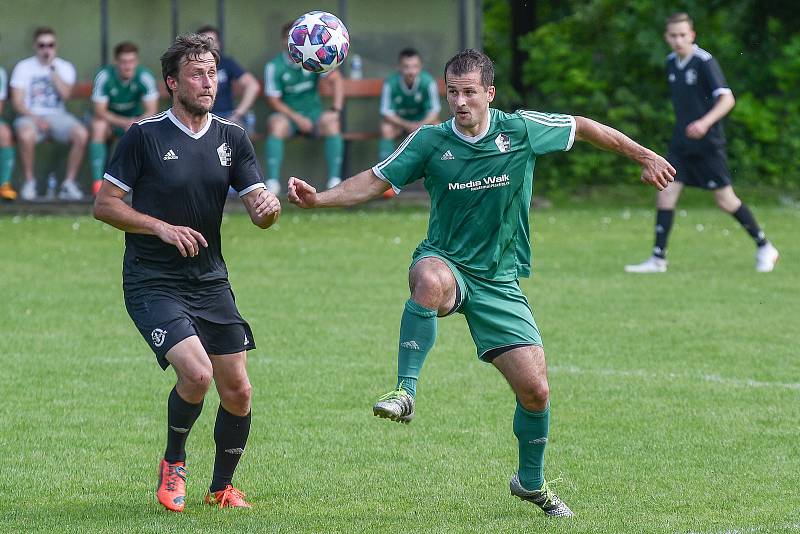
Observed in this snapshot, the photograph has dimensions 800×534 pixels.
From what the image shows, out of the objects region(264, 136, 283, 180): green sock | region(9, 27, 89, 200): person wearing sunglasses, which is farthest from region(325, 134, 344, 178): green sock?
region(9, 27, 89, 200): person wearing sunglasses

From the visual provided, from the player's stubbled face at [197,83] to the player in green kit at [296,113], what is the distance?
12.2 meters

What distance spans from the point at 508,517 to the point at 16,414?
3.29 meters

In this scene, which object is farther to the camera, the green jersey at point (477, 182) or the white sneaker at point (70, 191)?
the white sneaker at point (70, 191)

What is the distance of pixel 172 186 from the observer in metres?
6.24

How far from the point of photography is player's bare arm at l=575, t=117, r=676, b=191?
6.41 m

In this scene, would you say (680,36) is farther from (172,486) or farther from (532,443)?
(172,486)

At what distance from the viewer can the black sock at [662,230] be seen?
45.4 ft

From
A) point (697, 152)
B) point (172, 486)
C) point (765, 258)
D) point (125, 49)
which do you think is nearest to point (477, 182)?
point (172, 486)

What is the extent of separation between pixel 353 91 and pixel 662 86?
19.7ft

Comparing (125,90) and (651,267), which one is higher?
(125,90)

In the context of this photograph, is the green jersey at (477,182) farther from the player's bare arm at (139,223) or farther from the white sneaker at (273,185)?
the white sneaker at (273,185)

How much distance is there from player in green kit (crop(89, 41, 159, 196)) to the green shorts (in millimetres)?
12315

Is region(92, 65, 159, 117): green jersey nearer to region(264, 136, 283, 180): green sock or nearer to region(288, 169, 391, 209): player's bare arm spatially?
region(264, 136, 283, 180): green sock

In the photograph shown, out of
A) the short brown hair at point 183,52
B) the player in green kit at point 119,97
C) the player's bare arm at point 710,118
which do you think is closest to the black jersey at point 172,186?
the short brown hair at point 183,52
